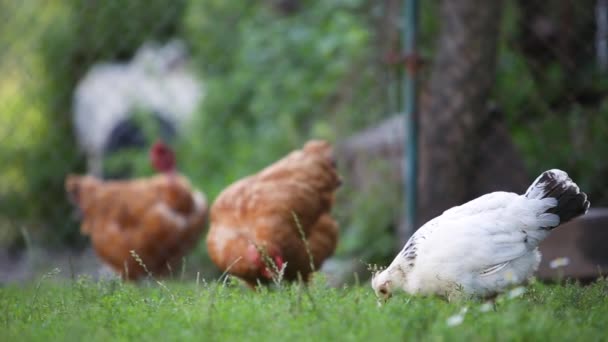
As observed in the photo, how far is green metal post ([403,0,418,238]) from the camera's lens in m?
5.80

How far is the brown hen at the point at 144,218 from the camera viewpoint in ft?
22.4

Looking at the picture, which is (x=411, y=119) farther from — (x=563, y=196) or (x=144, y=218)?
(x=144, y=218)

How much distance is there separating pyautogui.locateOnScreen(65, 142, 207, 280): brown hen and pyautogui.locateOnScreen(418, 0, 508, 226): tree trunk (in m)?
2.21

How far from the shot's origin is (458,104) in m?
5.91

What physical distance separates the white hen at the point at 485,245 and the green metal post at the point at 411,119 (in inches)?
79.1

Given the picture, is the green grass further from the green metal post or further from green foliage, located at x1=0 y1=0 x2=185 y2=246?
green foliage, located at x1=0 y1=0 x2=185 y2=246

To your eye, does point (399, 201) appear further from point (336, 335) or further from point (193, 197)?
point (336, 335)

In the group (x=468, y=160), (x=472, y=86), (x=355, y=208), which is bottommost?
(x=355, y=208)

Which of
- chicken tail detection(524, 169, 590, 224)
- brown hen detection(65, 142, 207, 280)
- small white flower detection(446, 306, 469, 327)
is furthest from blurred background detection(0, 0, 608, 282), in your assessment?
small white flower detection(446, 306, 469, 327)

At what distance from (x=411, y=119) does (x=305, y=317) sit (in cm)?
313

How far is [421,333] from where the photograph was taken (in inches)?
107

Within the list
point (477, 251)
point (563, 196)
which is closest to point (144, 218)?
point (477, 251)

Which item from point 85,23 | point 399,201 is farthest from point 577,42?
point 85,23

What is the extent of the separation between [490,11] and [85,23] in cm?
423
